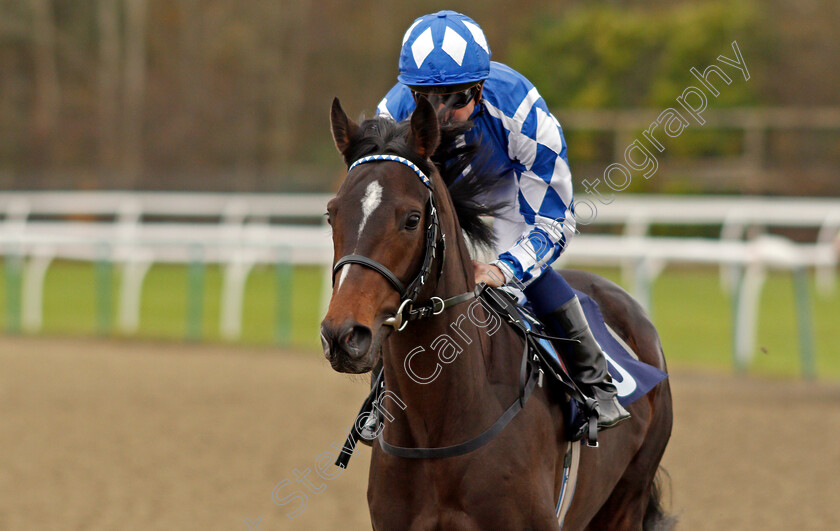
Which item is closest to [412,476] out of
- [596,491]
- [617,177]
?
[596,491]

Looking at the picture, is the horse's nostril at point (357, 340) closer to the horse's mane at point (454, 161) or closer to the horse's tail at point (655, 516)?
the horse's mane at point (454, 161)

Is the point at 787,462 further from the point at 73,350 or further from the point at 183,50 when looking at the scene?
the point at 183,50

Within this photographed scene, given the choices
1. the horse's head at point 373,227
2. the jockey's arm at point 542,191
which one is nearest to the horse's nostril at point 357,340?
the horse's head at point 373,227

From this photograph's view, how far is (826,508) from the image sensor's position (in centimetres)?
552

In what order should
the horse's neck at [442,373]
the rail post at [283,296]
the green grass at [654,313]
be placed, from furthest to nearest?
the rail post at [283,296]
the green grass at [654,313]
the horse's neck at [442,373]

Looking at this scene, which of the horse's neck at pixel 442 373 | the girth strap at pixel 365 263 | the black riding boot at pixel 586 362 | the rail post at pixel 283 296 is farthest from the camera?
the rail post at pixel 283 296

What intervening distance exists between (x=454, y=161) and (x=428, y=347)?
0.55 meters

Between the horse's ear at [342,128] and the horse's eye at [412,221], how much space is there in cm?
32

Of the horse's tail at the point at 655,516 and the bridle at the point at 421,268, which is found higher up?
the bridle at the point at 421,268

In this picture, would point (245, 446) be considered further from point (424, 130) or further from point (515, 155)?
point (424, 130)

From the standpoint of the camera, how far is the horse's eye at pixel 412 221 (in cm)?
259

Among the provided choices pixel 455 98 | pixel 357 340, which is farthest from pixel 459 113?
pixel 357 340

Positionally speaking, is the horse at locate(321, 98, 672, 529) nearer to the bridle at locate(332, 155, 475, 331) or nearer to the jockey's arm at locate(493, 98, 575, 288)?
the bridle at locate(332, 155, 475, 331)

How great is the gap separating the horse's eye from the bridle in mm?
72
